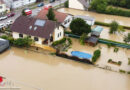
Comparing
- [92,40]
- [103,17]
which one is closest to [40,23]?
[92,40]

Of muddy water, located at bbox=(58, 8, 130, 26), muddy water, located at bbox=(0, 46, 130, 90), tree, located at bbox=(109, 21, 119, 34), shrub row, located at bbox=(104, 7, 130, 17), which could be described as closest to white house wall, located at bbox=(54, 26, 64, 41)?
muddy water, located at bbox=(0, 46, 130, 90)

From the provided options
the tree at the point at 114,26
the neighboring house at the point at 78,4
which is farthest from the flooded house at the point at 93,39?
the neighboring house at the point at 78,4

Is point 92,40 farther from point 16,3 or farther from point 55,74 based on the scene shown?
point 16,3

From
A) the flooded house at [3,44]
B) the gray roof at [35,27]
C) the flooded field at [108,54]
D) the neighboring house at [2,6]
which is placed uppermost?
the neighboring house at [2,6]

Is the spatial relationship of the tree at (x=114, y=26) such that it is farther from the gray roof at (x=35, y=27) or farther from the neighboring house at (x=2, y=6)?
the neighboring house at (x=2, y=6)

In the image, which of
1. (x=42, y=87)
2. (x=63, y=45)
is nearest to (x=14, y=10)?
(x=63, y=45)

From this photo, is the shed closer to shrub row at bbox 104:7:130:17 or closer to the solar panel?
the solar panel

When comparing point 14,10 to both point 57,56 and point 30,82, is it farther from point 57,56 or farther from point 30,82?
point 30,82
